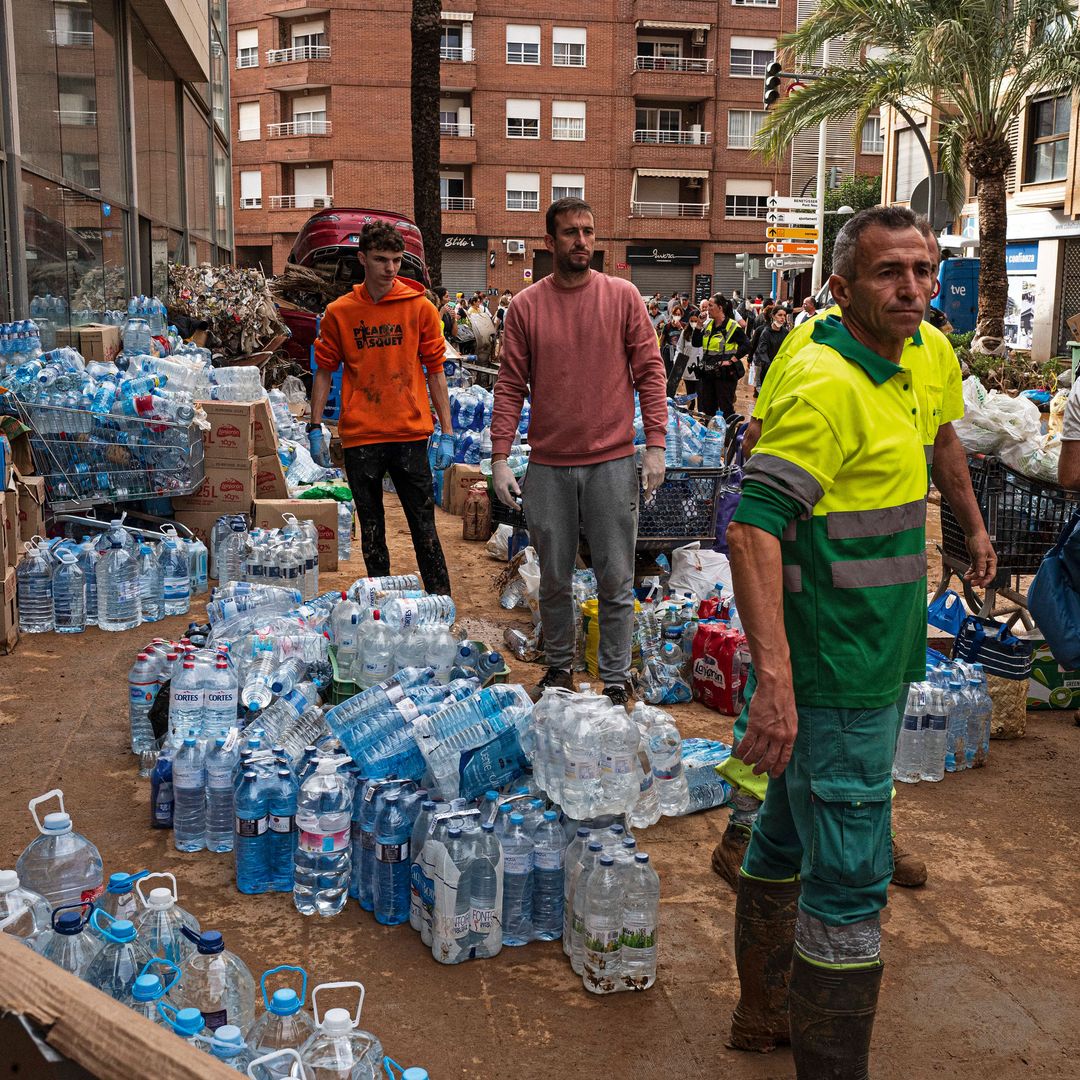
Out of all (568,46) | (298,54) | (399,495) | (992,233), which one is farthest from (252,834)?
(568,46)

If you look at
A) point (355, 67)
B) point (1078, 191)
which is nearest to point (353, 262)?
point (1078, 191)

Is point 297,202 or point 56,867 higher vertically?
point 297,202

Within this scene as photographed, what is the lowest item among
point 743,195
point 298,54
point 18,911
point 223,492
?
point 18,911

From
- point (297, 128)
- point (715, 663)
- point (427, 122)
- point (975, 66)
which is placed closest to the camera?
point (715, 663)

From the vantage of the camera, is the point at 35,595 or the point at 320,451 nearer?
the point at 35,595

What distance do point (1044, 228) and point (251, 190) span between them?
118 feet

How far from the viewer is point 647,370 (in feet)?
19.6

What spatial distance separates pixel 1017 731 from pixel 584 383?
2.77m

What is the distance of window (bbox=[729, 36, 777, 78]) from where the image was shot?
2272 inches

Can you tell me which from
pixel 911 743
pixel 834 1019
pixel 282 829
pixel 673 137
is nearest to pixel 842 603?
pixel 834 1019

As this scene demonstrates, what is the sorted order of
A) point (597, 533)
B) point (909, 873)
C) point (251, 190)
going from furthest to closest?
1. point (251, 190)
2. point (597, 533)
3. point (909, 873)

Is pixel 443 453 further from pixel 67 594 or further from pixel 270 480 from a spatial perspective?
pixel 67 594

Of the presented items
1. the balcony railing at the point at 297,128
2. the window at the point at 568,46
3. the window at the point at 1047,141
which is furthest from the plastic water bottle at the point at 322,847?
the window at the point at 568,46

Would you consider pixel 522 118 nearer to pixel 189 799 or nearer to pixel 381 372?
pixel 381 372
